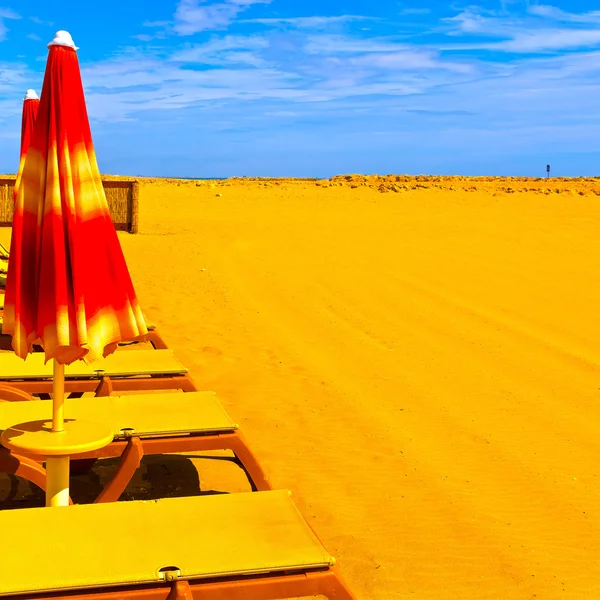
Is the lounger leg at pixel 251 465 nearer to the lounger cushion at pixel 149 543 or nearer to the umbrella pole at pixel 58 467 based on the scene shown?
the lounger cushion at pixel 149 543

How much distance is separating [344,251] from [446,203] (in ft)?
26.1

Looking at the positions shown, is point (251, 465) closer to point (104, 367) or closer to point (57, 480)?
point (57, 480)

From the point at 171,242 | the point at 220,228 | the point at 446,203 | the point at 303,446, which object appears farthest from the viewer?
the point at 446,203

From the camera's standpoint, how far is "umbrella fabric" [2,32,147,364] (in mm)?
2746

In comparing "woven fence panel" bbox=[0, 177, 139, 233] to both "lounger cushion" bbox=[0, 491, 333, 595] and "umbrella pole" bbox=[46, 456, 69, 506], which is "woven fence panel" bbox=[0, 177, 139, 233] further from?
"lounger cushion" bbox=[0, 491, 333, 595]

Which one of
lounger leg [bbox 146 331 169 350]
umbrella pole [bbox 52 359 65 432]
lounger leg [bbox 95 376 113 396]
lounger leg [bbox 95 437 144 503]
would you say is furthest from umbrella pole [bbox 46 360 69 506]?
lounger leg [bbox 146 331 169 350]

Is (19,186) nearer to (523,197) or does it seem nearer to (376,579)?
(376,579)

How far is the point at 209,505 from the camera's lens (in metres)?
2.95

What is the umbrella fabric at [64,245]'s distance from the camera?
9.01ft

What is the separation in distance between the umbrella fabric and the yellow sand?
5.71 feet

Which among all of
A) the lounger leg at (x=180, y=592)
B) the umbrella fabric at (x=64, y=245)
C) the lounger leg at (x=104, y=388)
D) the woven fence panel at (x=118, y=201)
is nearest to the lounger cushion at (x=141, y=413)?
the lounger leg at (x=104, y=388)

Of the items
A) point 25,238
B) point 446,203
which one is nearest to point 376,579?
point 25,238

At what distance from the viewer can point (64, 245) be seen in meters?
2.75

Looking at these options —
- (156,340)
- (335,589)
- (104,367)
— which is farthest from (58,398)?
(156,340)
